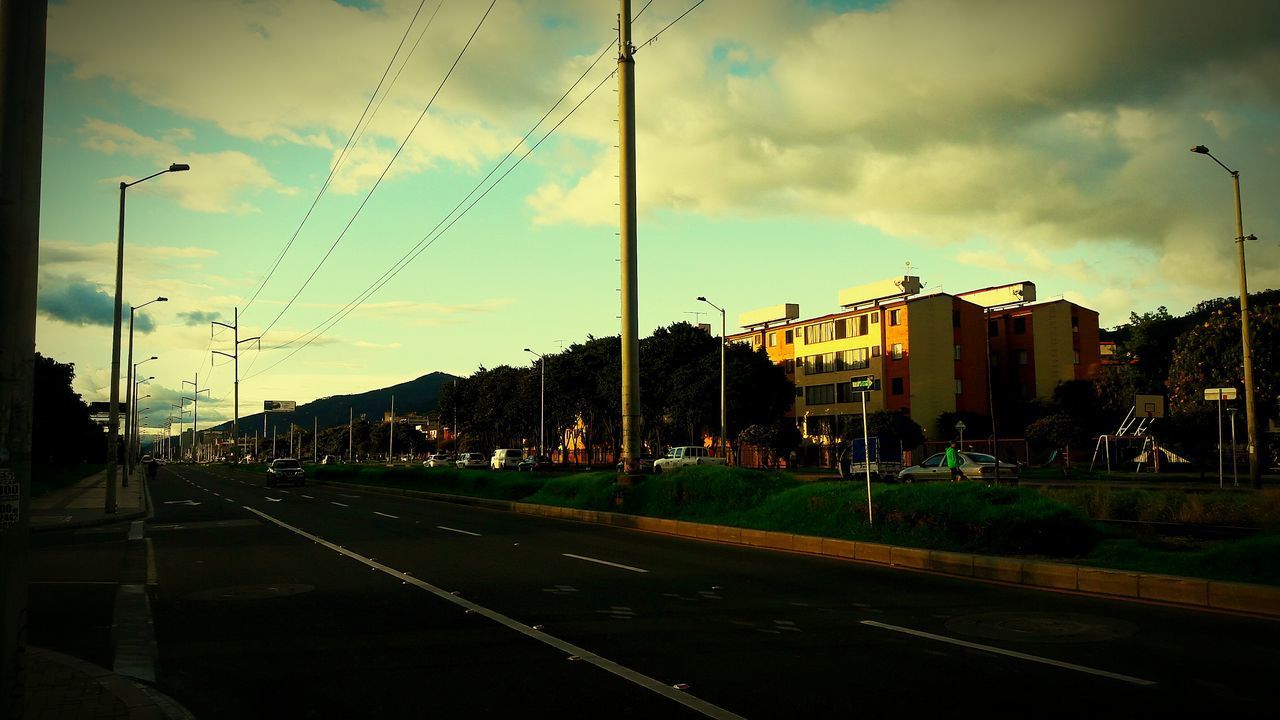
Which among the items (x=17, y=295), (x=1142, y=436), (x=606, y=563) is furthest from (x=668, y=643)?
(x=1142, y=436)

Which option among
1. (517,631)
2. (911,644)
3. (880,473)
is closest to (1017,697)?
(911,644)

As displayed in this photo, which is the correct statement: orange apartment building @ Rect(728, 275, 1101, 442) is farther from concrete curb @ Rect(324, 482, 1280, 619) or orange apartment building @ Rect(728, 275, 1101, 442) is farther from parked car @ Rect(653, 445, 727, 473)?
concrete curb @ Rect(324, 482, 1280, 619)

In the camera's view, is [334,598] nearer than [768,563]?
Yes

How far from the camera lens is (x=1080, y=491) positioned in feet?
72.6

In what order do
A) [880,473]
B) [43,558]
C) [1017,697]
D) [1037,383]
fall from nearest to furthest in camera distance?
[1017,697] < [43,558] < [880,473] < [1037,383]

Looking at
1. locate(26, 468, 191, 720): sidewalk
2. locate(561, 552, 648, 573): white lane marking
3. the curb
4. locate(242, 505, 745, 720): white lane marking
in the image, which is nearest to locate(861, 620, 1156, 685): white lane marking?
locate(242, 505, 745, 720): white lane marking

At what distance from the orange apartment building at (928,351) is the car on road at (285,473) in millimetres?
42380

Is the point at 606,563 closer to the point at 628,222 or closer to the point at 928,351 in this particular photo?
the point at 628,222

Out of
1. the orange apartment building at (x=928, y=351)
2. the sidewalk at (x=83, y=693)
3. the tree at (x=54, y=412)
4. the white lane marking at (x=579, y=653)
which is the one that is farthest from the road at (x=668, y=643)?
the orange apartment building at (x=928, y=351)

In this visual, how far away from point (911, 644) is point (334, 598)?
6614mm

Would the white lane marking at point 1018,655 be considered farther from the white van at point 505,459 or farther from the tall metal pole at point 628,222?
the white van at point 505,459

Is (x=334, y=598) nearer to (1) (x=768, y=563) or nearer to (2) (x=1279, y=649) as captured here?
(1) (x=768, y=563)

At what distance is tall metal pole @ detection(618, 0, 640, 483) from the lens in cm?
2116

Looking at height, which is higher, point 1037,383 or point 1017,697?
point 1037,383
